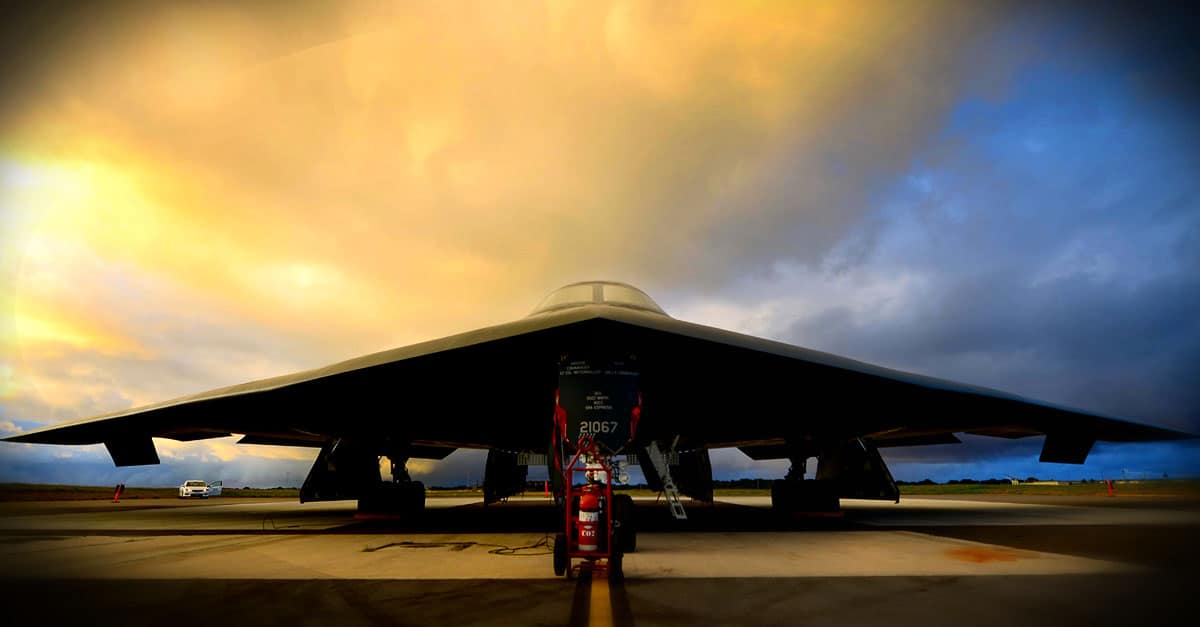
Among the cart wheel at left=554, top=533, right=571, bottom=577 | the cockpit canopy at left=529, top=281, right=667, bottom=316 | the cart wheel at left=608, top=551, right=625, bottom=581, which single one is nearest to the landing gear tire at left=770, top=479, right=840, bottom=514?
the cockpit canopy at left=529, top=281, right=667, bottom=316

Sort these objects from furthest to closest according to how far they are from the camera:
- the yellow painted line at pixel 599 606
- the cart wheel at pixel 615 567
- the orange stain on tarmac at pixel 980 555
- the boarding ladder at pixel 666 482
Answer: the boarding ladder at pixel 666 482 < the orange stain on tarmac at pixel 980 555 < the cart wheel at pixel 615 567 < the yellow painted line at pixel 599 606

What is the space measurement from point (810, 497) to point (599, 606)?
10.7 m

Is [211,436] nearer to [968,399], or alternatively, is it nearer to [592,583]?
[592,583]

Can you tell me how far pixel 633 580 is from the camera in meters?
5.43

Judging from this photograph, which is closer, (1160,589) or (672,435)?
(1160,589)

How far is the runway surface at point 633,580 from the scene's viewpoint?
4082mm

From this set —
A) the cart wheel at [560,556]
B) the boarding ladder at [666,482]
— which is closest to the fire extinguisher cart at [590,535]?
the cart wheel at [560,556]

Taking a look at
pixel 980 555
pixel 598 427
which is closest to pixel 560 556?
pixel 598 427

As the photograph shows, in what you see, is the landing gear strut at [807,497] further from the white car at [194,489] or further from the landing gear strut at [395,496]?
the white car at [194,489]

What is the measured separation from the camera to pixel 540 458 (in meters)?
19.1

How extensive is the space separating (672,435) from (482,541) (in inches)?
355

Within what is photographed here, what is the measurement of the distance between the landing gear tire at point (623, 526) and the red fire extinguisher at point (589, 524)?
0.68 feet

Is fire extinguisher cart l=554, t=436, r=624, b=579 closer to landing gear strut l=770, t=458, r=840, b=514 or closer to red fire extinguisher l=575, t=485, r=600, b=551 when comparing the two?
red fire extinguisher l=575, t=485, r=600, b=551

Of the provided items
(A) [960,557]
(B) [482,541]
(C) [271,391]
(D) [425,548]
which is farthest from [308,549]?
(A) [960,557]
